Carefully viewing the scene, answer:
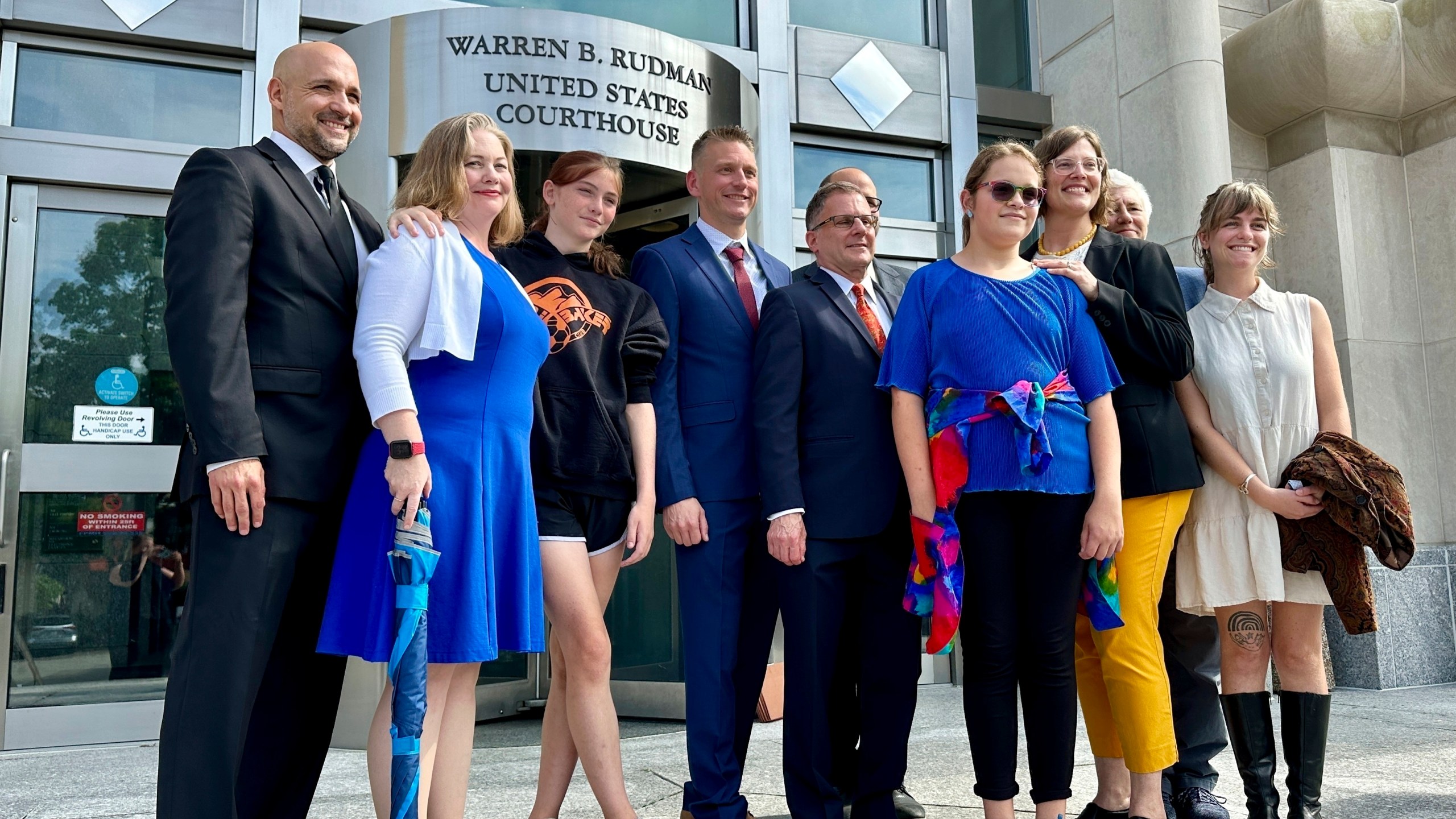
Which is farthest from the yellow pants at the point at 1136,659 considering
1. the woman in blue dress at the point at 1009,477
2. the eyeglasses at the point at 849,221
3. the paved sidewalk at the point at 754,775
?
the eyeglasses at the point at 849,221

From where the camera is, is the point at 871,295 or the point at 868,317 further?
the point at 871,295

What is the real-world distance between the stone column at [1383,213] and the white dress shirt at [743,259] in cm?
499

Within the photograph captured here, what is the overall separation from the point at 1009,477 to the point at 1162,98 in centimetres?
512

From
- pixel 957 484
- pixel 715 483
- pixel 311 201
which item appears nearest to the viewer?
pixel 311 201

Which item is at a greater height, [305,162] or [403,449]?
[305,162]

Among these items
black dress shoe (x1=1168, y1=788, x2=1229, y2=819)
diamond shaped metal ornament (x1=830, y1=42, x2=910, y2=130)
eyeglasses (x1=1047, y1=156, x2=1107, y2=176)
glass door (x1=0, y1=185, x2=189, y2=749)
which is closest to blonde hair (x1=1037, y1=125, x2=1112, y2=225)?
eyeglasses (x1=1047, y1=156, x2=1107, y2=176)

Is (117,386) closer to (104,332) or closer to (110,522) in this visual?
(104,332)

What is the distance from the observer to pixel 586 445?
9.64ft

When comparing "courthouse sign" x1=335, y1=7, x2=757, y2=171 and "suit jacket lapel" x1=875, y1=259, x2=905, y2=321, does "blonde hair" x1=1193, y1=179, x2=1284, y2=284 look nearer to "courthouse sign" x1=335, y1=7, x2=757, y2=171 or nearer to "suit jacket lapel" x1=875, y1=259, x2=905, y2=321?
"suit jacket lapel" x1=875, y1=259, x2=905, y2=321

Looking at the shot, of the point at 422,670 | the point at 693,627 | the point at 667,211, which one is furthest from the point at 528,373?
the point at 667,211

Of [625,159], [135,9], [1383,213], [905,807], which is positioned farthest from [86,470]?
[1383,213]

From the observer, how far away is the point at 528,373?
262 centimetres

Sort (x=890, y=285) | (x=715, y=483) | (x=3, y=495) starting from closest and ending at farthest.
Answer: (x=715, y=483), (x=890, y=285), (x=3, y=495)

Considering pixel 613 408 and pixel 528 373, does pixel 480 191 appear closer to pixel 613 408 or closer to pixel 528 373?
pixel 528 373
